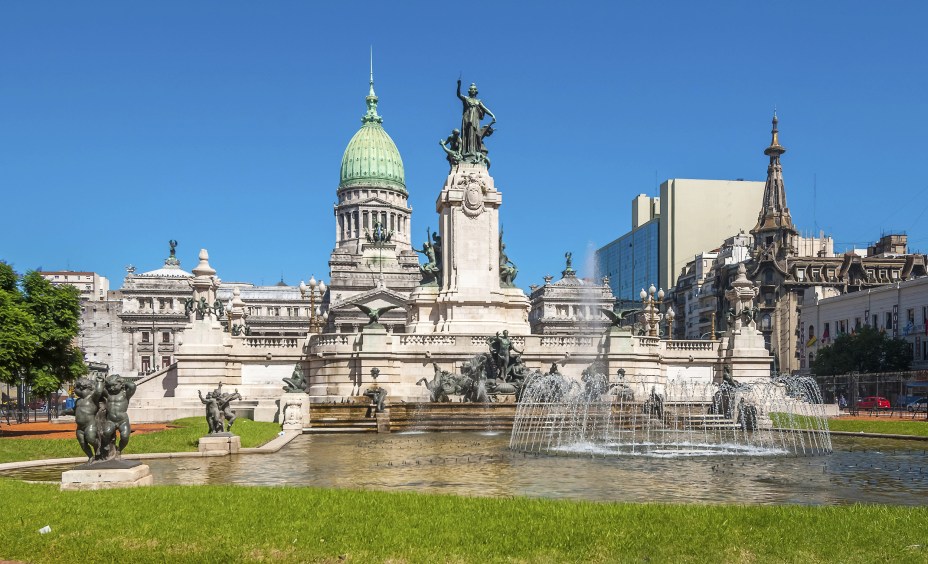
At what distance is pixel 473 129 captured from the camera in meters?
52.8

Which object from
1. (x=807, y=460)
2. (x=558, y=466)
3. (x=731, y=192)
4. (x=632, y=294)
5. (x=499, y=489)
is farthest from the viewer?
(x=632, y=294)

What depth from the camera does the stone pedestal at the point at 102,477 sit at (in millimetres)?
15258

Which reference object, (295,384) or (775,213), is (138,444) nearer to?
(295,384)

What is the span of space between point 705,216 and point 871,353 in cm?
6944

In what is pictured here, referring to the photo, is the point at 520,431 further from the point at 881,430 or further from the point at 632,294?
the point at 632,294

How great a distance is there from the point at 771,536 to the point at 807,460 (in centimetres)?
1362

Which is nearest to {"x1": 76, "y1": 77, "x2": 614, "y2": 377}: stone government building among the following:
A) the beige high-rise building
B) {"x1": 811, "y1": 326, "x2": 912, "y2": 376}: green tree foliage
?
the beige high-rise building

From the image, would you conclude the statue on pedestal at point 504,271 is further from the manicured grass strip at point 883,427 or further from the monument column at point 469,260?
the manicured grass strip at point 883,427

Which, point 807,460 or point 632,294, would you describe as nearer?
point 807,460

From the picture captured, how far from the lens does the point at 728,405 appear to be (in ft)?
126

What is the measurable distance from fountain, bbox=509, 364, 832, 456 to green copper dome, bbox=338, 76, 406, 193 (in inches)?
4433

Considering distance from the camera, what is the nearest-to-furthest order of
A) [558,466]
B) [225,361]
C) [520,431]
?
[558,466], [520,431], [225,361]

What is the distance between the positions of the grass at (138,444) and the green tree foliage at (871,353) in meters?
65.1

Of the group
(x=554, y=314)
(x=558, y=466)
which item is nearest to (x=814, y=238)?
(x=554, y=314)
